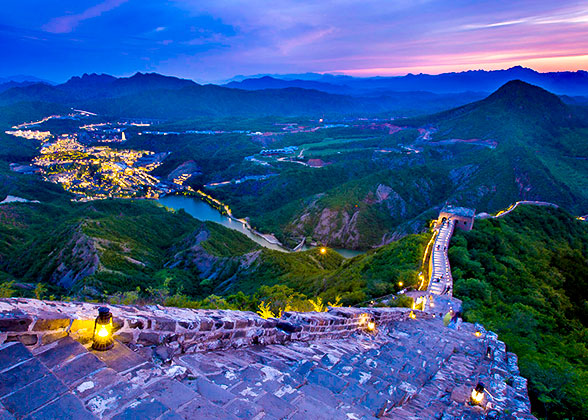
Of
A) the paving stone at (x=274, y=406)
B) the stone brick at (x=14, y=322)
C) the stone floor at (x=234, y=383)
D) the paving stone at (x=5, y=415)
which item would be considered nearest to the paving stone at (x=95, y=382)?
the stone floor at (x=234, y=383)

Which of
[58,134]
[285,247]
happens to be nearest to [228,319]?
[285,247]

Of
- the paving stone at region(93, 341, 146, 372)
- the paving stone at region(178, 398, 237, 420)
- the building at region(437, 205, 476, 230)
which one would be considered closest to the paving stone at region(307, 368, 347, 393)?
the paving stone at region(178, 398, 237, 420)

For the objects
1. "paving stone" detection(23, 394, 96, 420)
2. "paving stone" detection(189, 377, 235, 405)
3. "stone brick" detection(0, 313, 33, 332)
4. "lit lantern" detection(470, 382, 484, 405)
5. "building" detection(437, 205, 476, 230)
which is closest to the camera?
"paving stone" detection(23, 394, 96, 420)

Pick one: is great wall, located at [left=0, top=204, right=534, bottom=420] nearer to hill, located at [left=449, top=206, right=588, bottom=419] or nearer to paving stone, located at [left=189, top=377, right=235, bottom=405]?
paving stone, located at [left=189, top=377, right=235, bottom=405]

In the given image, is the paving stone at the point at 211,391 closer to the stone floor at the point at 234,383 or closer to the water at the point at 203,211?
the stone floor at the point at 234,383

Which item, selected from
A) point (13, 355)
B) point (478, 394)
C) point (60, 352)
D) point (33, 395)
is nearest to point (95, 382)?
point (33, 395)

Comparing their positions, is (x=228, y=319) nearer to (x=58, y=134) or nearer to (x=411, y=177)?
(x=411, y=177)

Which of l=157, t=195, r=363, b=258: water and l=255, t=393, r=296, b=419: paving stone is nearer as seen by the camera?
l=255, t=393, r=296, b=419: paving stone

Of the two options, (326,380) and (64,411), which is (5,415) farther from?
(326,380)
